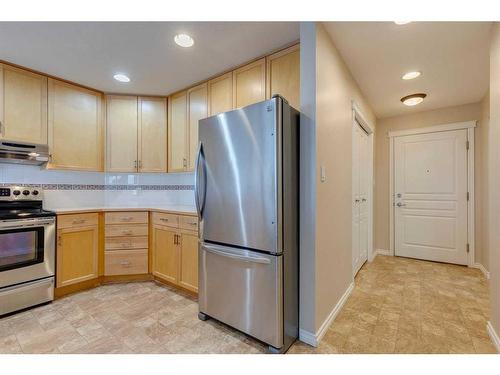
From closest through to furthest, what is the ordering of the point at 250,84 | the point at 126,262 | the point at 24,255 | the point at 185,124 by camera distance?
the point at 24,255 → the point at 250,84 → the point at 126,262 → the point at 185,124

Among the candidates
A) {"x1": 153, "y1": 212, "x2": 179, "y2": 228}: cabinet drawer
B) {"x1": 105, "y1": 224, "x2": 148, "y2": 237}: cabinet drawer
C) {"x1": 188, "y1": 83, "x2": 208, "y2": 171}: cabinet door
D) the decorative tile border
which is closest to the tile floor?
{"x1": 105, "y1": 224, "x2": 148, "y2": 237}: cabinet drawer

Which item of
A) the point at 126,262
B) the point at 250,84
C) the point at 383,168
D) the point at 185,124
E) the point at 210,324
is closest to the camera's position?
the point at 210,324

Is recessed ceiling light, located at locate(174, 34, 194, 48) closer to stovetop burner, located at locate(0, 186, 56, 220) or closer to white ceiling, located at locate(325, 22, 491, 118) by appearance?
white ceiling, located at locate(325, 22, 491, 118)

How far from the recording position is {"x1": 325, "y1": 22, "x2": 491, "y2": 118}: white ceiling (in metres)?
1.89

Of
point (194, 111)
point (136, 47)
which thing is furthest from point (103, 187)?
point (136, 47)

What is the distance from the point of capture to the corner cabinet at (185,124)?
9.48ft

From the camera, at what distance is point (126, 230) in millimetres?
2826

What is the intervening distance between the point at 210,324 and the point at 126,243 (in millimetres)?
1470

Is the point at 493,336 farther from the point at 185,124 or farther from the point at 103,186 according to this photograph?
the point at 103,186
